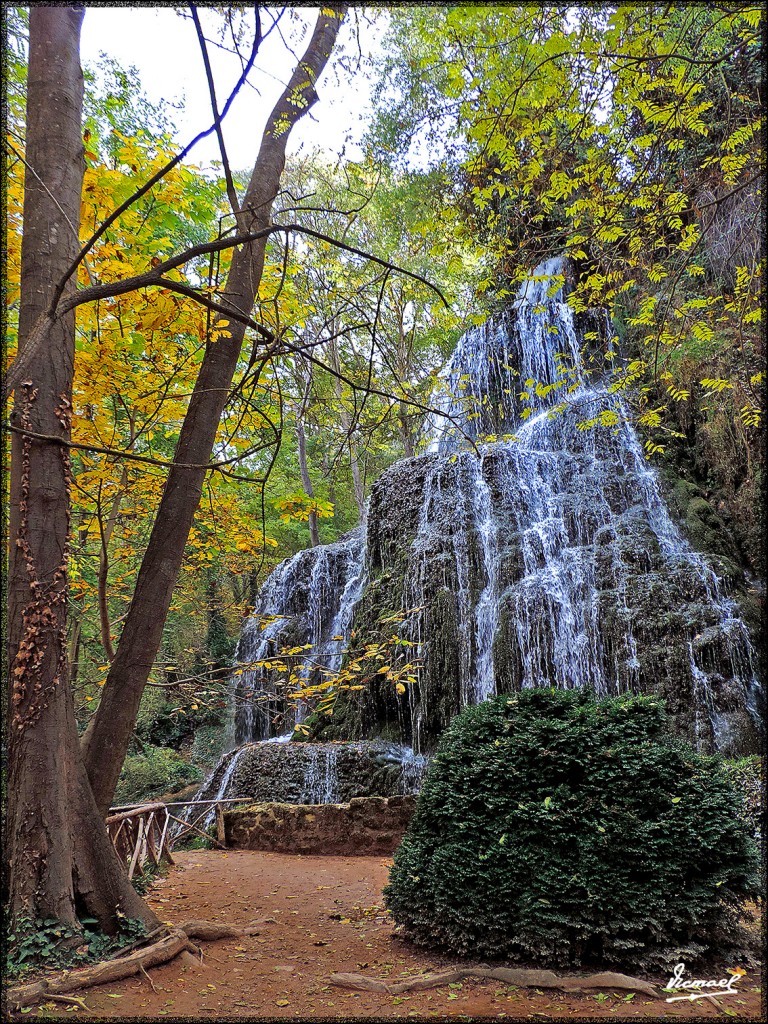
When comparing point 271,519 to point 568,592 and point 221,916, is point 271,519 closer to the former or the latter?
point 568,592

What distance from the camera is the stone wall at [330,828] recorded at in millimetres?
8008

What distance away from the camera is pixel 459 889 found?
11.9 feet

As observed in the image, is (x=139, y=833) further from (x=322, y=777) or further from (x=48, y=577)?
(x=322, y=777)

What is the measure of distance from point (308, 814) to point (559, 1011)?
5.98 meters

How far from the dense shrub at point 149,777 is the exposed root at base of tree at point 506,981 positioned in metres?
11.2

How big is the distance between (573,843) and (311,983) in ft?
5.40

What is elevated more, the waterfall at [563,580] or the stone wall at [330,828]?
the waterfall at [563,580]

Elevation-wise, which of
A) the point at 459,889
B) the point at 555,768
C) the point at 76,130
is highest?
the point at 76,130

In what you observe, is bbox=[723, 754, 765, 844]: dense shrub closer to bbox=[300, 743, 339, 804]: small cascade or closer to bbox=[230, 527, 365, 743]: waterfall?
bbox=[300, 743, 339, 804]: small cascade

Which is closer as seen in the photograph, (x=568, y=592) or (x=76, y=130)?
(x=76, y=130)

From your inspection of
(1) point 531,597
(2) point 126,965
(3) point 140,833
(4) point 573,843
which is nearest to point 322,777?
(3) point 140,833

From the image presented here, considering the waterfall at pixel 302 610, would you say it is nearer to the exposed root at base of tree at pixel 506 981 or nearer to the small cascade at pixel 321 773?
the small cascade at pixel 321 773

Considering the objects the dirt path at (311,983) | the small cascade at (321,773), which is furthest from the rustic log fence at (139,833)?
the small cascade at (321,773)

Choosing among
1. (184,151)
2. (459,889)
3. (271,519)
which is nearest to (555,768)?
(459,889)
